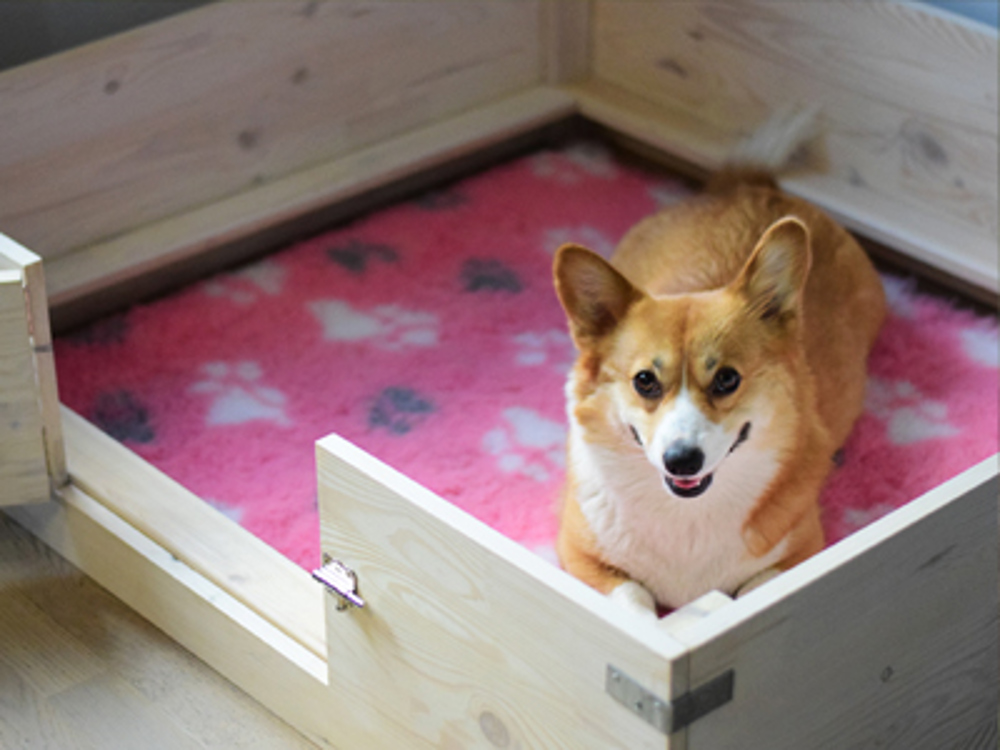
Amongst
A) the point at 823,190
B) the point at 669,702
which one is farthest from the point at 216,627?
the point at 823,190

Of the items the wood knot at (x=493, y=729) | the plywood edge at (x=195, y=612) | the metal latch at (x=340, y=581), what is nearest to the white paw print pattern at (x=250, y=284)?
the plywood edge at (x=195, y=612)

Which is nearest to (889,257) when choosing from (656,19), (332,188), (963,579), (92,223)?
(656,19)

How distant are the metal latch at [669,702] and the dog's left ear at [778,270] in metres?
0.53

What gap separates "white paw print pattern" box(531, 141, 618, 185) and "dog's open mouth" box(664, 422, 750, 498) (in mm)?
1367

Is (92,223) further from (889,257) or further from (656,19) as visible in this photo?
(889,257)

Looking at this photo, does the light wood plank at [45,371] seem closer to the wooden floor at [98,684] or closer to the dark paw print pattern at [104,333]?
the wooden floor at [98,684]

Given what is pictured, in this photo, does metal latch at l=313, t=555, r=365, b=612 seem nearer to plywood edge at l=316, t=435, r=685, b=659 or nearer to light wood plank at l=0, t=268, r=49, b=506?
plywood edge at l=316, t=435, r=685, b=659

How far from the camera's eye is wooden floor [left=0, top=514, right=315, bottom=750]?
1726 millimetres

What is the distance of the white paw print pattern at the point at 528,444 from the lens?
6.91 ft

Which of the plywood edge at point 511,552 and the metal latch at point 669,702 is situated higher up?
the plywood edge at point 511,552

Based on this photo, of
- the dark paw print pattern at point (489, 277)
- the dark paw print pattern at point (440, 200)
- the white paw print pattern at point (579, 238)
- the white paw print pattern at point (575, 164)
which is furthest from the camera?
the white paw print pattern at point (575, 164)

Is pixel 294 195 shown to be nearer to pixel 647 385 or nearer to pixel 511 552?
pixel 647 385

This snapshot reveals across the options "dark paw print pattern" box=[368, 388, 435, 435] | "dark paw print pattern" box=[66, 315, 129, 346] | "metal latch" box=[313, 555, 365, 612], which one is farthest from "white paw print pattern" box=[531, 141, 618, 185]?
"metal latch" box=[313, 555, 365, 612]

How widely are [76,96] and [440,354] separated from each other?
74 centimetres
